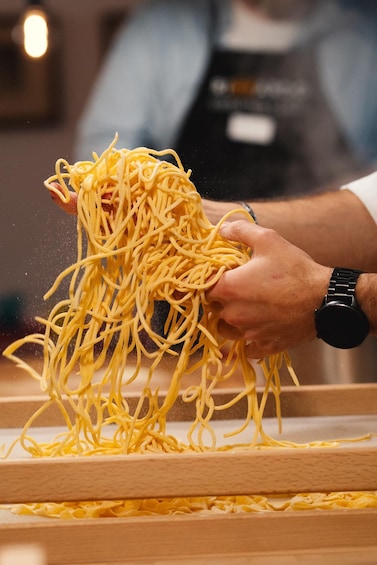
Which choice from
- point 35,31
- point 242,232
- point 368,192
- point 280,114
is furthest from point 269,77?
point 242,232

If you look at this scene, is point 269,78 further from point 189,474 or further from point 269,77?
point 189,474

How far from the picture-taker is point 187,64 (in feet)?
11.1

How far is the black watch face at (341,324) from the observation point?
149 cm

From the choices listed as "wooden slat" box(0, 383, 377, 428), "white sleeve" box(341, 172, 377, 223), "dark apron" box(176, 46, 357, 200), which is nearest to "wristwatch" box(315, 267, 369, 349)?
"wooden slat" box(0, 383, 377, 428)

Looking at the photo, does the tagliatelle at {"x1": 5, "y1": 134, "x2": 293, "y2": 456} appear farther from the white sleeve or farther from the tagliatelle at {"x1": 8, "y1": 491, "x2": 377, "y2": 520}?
the white sleeve

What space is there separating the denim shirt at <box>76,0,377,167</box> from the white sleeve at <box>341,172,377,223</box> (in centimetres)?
104

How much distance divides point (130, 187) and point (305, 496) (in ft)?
1.96

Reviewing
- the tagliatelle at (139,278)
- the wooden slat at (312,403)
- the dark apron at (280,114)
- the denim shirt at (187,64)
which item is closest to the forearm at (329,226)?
the wooden slat at (312,403)

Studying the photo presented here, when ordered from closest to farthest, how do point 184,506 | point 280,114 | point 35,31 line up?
point 184,506
point 35,31
point 280,114

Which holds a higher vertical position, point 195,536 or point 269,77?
point 269,77

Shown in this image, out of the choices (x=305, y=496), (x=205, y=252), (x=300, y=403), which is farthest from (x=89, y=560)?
(x=300, y=403)

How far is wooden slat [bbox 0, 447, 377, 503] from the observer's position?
1.29 metres

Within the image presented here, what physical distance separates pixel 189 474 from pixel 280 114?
2456 millimetres

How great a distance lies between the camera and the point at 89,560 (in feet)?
4.27
